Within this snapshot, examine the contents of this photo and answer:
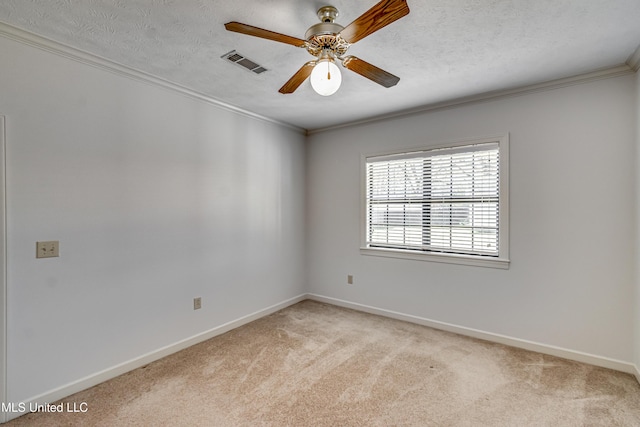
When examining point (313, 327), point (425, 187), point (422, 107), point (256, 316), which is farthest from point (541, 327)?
point (256, 316)

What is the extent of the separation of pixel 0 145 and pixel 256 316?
2.80m

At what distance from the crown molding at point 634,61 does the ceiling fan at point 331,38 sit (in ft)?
6.17

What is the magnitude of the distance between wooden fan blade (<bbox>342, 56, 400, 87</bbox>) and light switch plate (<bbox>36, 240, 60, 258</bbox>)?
7.78 feet

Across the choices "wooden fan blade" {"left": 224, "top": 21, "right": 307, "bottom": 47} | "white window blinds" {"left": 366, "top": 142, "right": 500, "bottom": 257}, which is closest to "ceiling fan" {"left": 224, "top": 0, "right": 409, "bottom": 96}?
"wooden fan blade" {"left": 224, "top": 21, "right": 307, "bottom": 47}

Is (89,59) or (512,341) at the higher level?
(89,59)

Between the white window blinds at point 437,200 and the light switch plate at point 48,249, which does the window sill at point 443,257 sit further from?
the light switch plate at point 48,249

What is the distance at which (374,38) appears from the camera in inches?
83.7

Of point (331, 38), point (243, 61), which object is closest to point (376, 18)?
point (331, 38)

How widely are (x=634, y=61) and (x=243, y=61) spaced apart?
3.04 meters

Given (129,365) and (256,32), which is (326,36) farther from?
(129,365)

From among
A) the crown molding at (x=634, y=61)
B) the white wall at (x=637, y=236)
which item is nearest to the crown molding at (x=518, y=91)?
the crown molding at (x=634, y=61)

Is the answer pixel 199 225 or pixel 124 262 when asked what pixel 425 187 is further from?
pixel 124 262

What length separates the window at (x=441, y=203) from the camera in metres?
3.14

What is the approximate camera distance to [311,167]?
15.0 ft
